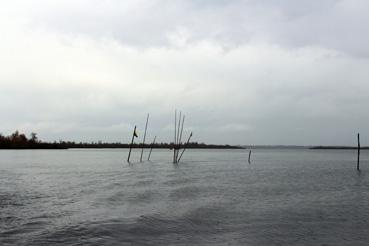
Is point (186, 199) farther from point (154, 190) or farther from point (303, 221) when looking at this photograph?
point (303, 221)

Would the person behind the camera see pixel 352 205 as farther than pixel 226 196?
No

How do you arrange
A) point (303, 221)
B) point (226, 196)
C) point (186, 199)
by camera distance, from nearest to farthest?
1. point (303, 221)
2. point (186, 199)
3. point (226, 196)

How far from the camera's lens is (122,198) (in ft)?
87.8

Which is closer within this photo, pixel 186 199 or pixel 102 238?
pixel 102 238

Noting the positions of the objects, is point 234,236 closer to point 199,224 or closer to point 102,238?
point 199,224

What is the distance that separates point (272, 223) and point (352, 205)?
841 cm

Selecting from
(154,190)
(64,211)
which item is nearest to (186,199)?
(154,190)

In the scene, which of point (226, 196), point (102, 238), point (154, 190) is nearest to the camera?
point (102, 238)

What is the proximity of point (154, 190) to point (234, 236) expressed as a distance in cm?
1593

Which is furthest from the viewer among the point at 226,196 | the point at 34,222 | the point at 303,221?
the point at 226,196

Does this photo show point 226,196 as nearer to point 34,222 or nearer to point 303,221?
point 303,221

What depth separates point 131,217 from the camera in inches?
784

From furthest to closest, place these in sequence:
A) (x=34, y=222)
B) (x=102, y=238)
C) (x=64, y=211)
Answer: (x=64, y=211), (x=34, y=222), (x=102, y=238)

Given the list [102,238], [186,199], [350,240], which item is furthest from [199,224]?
[186,199]
